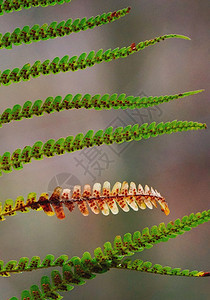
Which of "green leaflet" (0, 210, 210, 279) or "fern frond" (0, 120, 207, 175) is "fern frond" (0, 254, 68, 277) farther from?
"fern frond" (0, 120, 207, 175)

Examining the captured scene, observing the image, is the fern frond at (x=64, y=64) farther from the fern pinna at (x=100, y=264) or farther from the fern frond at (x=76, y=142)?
the fern pinna at (x=100, y=264)

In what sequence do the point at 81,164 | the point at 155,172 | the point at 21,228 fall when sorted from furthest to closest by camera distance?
1. the point at 155,172
2. the point at 21,228
3. the point at 81,164

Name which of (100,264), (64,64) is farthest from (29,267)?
(64,64)

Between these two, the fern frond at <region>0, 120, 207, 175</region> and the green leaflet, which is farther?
the fern frond at <region>0, 120, 207, 175</region>

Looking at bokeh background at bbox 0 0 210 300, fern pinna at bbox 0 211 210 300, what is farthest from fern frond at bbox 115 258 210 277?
bokeh background at bbox 0 0 210 300

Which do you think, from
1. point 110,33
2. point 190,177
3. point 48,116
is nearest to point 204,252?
point 190,177

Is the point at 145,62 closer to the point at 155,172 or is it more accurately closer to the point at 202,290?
the point at 155,172
